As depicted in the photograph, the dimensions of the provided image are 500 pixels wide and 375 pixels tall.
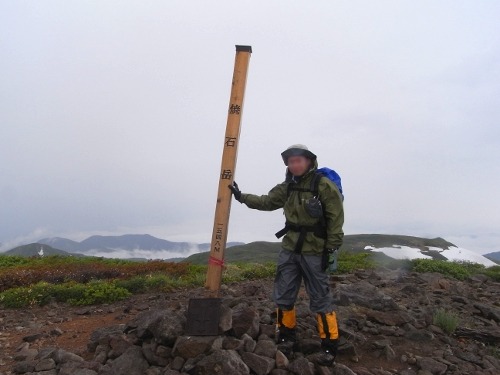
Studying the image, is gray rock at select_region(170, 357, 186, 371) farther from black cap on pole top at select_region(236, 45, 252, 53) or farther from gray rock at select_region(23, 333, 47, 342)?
black cap on pole top at select_region(236, 45, 252, 53)

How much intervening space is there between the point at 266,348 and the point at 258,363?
0.35m

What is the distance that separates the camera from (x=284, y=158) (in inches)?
246

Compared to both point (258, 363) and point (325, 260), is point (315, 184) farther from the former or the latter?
point (258, 363)

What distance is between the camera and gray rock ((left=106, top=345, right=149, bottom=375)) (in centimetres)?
564

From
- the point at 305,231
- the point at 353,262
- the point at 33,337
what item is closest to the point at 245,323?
the point at 305,231

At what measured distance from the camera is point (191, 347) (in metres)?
5.78

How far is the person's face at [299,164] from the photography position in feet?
19.8

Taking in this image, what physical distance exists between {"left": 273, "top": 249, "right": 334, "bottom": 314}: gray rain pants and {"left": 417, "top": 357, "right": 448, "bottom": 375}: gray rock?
166 cm

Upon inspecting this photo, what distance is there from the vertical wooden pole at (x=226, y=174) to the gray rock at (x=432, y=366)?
3210mm

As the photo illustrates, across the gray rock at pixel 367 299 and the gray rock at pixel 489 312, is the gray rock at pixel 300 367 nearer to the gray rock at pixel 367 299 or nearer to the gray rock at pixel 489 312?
the gray rock at pixel 367 299

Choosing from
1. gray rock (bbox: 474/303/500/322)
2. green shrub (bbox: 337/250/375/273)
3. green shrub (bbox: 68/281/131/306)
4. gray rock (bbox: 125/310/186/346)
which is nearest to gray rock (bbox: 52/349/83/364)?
gray rock (bbox: 125/310/186/346)

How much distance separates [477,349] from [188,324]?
4.87 metres

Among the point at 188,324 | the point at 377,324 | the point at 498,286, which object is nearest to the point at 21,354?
the point at 188,324

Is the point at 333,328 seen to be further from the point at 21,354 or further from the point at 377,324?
the point at 21,354
